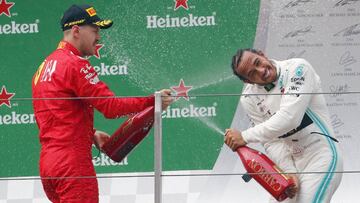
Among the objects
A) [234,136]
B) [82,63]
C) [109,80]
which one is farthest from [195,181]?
[82,63]

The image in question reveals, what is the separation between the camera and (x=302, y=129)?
4426 mm

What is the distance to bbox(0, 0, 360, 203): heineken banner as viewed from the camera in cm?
557

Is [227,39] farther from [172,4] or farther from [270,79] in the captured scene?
[270,79]

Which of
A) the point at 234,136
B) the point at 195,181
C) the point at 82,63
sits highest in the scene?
the point at 82,63

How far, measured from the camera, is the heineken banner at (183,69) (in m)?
5.57

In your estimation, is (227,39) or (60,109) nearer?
(60,109)

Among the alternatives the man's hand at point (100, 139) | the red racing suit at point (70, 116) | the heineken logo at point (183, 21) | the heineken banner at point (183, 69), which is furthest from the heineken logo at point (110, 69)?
the red racing suit at point (70, 116)

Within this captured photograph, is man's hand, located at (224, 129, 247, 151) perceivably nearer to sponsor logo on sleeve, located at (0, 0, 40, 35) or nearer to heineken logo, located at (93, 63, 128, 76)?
heineken logo, located at (93, 63, 128, 76)

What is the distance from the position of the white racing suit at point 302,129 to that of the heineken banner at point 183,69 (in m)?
1.09

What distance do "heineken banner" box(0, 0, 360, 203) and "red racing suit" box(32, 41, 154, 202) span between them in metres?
1.33

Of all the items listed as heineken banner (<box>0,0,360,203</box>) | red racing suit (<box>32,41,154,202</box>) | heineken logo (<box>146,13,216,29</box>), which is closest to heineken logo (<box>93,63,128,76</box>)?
heineken banner (<box>0,0,360,203</box>)

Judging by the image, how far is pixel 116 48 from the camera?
5.65 m

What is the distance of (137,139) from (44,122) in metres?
0.33

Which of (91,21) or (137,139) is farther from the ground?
(91,21)
